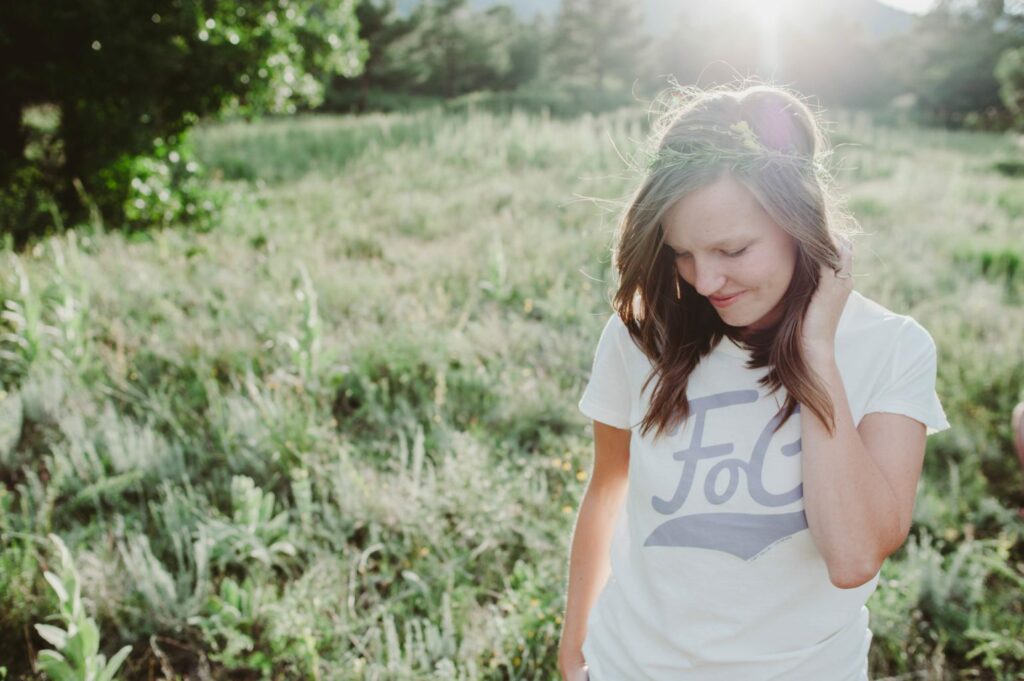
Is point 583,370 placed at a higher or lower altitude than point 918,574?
higher

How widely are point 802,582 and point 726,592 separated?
0.17 metres

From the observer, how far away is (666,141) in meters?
1.42

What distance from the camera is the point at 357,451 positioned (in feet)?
11.6

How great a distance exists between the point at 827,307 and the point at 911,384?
218 millimetres

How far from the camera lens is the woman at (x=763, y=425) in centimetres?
128

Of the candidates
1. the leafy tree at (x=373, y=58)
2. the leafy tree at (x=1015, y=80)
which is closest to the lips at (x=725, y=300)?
the leafy tree at (x=373, y=58)

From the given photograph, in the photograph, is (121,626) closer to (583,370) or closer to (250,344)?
(250,344)

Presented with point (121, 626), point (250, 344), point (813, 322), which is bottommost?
point (121, 626)

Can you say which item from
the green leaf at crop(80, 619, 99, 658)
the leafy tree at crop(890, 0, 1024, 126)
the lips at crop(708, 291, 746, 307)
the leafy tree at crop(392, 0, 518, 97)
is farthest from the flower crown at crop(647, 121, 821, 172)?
the leafy tree at crop(890, 0, 1024, 126)

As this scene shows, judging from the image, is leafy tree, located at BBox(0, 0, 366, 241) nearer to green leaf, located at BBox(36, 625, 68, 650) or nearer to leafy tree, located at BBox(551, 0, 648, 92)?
green leaf, located at BBox(36, 625, 68, 650)

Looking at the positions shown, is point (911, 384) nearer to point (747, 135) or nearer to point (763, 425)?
point (763, 425)

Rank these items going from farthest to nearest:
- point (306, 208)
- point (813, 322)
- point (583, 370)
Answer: point (306, 208), point (583, 370), point (813, 322)

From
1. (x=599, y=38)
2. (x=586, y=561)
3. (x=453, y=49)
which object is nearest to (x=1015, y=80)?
(x=599, y=38)

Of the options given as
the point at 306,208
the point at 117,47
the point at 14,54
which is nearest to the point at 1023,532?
the point at 306,208
